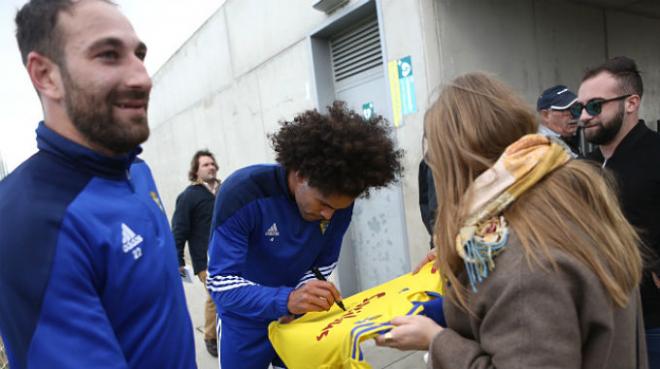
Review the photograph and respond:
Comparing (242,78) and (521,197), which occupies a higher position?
(242,78)

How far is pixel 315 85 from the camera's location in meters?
5.28

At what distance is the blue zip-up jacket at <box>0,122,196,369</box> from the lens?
36.7 inches

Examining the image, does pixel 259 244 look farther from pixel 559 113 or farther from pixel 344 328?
pixel 559 113

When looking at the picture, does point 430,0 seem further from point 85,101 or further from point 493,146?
point 85,101

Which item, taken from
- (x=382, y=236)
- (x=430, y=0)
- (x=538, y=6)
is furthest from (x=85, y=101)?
(x=538, y=6)

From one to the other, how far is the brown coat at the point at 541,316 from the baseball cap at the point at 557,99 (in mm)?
2795

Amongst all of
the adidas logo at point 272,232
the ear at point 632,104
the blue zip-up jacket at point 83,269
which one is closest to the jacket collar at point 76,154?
the blue zip-up jacket at point 83,269

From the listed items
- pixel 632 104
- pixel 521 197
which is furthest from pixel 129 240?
pixel 632 104

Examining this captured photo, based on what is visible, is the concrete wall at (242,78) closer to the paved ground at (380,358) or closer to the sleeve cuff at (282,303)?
the paved ground at (380,358)

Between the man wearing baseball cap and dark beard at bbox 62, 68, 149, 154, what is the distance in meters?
3.34

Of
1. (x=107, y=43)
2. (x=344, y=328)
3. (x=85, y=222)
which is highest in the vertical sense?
(x=107, y=43)

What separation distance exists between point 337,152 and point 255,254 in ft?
2.30

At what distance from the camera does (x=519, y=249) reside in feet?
3.53

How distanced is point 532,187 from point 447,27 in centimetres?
307
